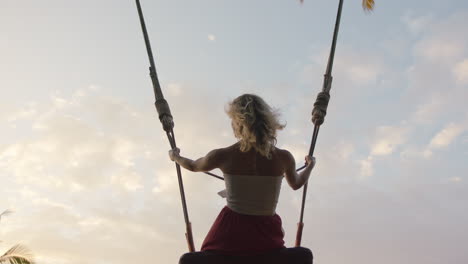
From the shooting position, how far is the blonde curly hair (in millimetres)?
3270

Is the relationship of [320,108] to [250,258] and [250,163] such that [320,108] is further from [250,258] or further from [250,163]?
[250,258]

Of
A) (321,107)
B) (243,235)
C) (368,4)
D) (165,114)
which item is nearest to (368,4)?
(368,4)

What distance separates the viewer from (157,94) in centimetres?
456

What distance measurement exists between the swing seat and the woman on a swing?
3 cm

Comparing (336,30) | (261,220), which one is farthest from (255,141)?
(336,30)

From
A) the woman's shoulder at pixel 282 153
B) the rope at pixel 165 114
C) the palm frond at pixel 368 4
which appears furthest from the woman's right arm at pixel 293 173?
the palm frond at pixel 368 4

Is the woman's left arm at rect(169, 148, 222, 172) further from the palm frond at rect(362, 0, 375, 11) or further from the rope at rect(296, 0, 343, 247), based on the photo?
the palm frond at rect(362, 0, 375, 11)

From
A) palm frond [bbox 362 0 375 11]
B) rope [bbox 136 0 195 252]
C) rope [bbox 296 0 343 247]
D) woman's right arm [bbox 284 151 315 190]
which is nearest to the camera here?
woman's right arm [bbox 284 151 315 190]

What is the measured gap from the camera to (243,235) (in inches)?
126

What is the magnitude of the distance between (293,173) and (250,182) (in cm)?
38

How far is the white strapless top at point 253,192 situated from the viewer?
3250mm

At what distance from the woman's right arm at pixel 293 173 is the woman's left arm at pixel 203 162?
46 centimetres

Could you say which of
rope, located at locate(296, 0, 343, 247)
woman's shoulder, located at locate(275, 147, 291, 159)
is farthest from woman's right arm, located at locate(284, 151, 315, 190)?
rope, located at locate(296, 0, 343, 247)

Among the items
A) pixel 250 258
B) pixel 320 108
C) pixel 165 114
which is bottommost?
pixel 250 258
